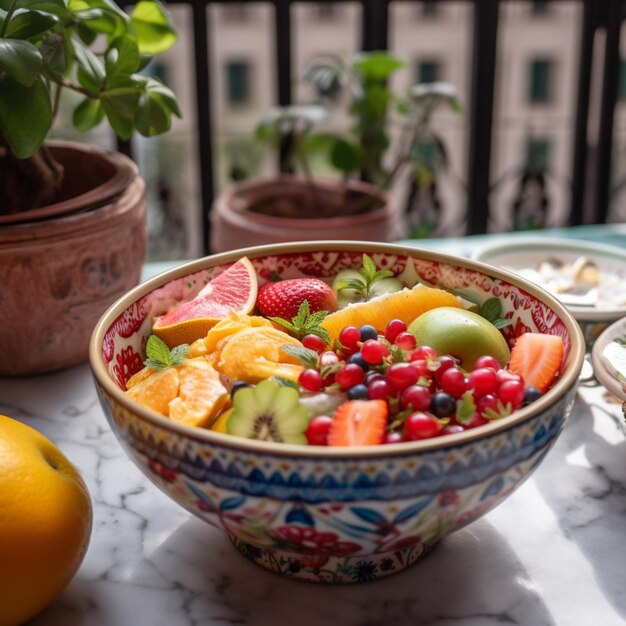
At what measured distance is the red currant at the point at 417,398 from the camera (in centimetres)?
65

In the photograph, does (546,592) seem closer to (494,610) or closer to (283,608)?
(494,610)

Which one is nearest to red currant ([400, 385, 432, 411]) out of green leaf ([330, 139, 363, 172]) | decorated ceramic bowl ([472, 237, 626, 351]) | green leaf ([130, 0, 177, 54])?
decorated ceramic bowl ([472, 237, 626, 351])

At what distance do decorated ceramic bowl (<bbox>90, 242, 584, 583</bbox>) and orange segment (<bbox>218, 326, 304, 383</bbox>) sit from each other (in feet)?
0.32

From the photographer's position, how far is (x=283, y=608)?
2.20 feet

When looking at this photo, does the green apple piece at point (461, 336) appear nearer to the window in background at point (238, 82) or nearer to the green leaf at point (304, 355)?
the green leaf at point (304, 355)

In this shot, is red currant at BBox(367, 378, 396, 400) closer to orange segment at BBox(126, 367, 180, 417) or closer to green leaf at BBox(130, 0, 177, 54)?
orange segment at BBox(126, 367, 180, 417)

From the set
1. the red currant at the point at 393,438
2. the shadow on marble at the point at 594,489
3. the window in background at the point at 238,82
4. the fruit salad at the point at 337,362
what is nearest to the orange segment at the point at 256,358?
the fruit salad at the point at 337,362

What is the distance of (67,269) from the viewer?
94 centimetres

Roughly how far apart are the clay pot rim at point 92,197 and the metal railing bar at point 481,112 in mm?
981

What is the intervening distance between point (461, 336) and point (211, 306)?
0.73 feet

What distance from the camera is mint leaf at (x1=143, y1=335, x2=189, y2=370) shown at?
2.42 feet

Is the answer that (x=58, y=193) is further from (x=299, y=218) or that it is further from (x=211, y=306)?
(x=299, y=218)

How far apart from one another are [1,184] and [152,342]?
1.16 feet

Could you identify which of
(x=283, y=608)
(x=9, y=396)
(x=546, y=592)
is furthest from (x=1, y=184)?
(x=546, y=592)
